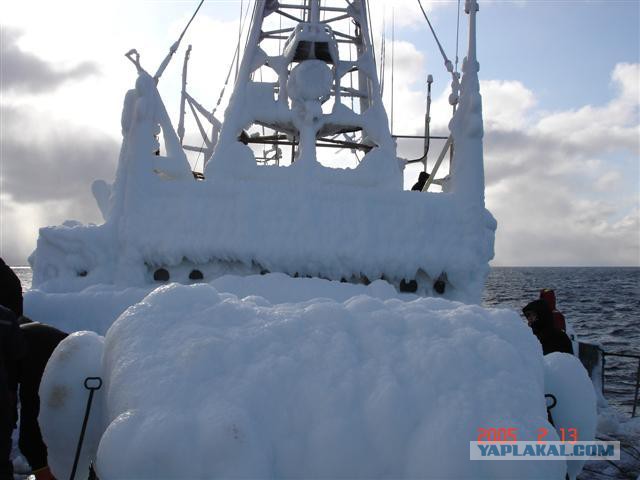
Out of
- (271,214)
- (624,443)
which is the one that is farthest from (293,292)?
(624,443)

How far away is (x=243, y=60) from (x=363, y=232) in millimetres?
4068

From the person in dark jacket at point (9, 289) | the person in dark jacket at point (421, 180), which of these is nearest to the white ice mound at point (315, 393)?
the person in dark jacket at point (9, 289)

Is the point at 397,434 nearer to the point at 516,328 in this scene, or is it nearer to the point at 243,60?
the point at 516,328

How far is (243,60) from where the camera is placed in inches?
389

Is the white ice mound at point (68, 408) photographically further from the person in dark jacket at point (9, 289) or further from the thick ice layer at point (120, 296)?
the thick ice layer at point (120, 296)

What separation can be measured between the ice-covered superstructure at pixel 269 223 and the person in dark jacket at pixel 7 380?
14.4 feet

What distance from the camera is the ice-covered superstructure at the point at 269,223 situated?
7.75 meters

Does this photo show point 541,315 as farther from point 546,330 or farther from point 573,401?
point 573,401

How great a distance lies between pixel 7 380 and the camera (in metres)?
3.23

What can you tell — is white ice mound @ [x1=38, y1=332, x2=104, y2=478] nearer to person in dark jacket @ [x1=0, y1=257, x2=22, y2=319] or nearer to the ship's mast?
person in dark jacket @ [x1=0, y1=257, x2=22, y2=319]

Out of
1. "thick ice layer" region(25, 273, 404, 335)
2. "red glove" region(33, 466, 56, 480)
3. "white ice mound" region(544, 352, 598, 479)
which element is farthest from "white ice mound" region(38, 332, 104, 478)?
"thick ice layer" region(25, 273, 404, 335)

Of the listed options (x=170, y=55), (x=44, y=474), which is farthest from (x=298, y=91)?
(x=44, y=474)

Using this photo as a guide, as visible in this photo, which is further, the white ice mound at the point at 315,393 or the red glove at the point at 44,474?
the red glove at the point at 44,474

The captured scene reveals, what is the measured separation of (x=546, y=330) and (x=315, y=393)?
339 cm
